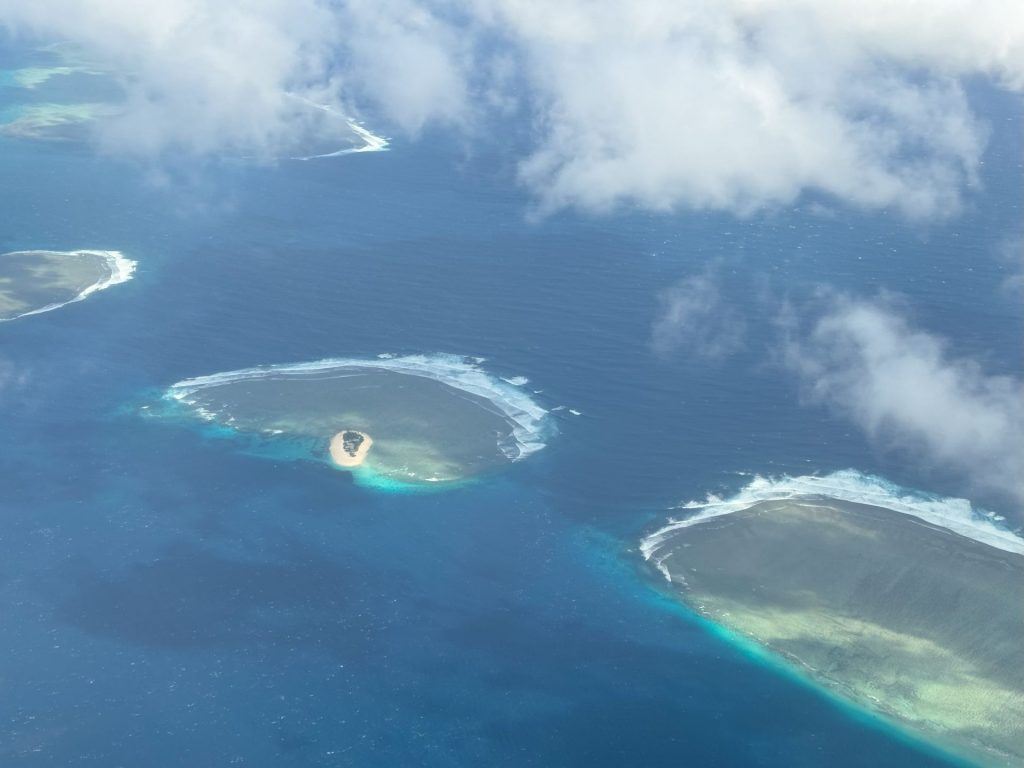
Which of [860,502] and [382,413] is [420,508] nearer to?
[382,413]

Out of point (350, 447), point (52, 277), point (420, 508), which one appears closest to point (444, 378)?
point (350, 447)

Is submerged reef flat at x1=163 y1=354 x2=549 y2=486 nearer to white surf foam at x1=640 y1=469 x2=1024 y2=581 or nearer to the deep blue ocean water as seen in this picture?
the deep blue ocean water

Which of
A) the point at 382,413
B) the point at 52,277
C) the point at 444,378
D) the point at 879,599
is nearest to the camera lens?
the point at 879,599

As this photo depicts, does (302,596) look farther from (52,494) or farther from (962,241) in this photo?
(962,241)

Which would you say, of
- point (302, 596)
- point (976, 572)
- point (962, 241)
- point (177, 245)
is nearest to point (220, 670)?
point (302, 596)

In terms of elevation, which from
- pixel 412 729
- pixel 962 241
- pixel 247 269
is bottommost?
pixel 412 729

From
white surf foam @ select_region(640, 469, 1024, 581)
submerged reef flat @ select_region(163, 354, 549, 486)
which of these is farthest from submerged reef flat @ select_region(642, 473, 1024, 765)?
submerged reef flat @ select_region(163, 354, 549, 486)
